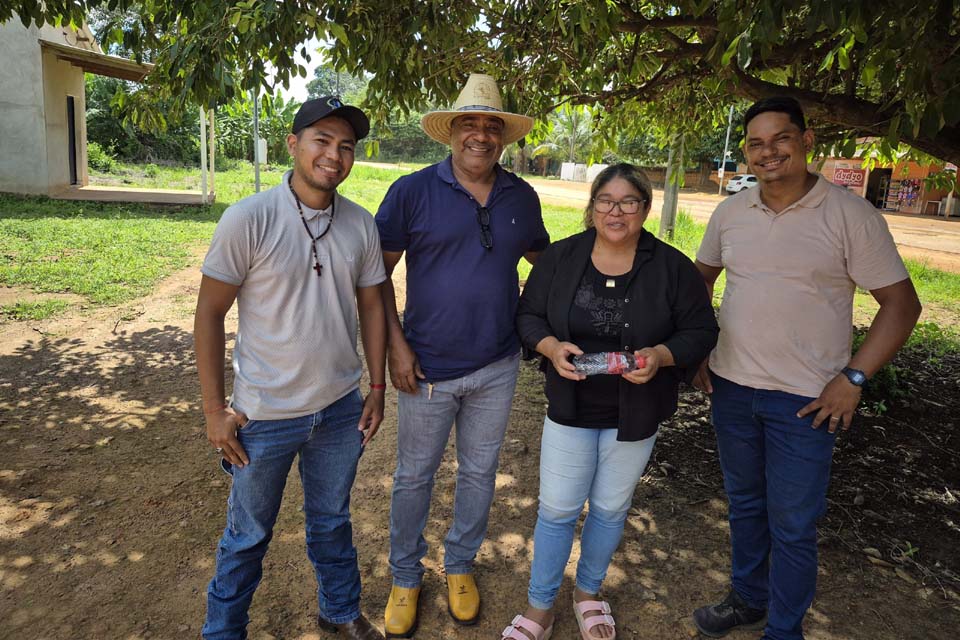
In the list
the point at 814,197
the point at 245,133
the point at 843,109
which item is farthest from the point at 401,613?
the point at 245,133

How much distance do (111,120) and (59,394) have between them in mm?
30511

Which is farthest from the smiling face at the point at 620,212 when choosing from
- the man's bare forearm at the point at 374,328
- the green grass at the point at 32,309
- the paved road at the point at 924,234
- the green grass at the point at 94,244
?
the paved road at the point at 924,234

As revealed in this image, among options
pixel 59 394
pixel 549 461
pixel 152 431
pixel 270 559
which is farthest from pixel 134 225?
pixel 549 461

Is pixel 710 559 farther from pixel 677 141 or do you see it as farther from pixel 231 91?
pixel 677 141

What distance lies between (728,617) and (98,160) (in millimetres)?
30820

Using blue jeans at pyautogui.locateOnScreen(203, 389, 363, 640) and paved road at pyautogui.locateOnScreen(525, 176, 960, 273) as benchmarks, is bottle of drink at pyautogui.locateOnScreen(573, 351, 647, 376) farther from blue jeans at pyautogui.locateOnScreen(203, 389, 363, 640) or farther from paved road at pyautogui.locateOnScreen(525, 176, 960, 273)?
paved road at pyautogui.locateOnScreen(525, 176, 960, 273)

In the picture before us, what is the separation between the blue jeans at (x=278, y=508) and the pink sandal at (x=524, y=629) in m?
0.63

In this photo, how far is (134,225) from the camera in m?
13.1

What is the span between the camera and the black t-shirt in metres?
2.53

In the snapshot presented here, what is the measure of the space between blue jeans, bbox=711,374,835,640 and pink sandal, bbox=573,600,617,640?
25.0 inches

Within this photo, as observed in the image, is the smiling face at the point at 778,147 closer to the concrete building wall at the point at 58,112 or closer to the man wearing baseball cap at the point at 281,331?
the man wearing baseball cap at the point at 281,331

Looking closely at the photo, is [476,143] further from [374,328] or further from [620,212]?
[374,328]

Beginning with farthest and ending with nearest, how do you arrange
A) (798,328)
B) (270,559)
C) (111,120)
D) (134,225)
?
1. (111,120)
2. (134,225)
3. (270,559)
4. (798,328)

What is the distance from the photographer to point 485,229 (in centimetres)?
271
